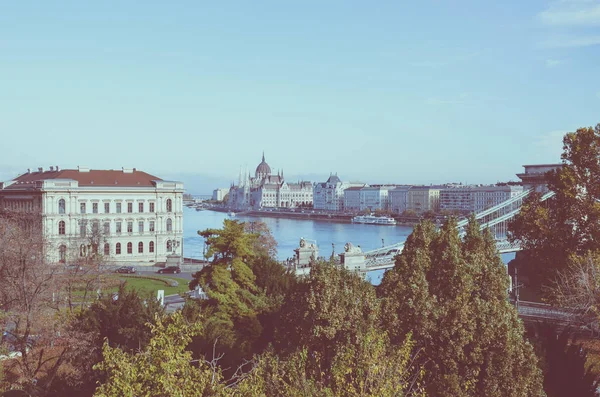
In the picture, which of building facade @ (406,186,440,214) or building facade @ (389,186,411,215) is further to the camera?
building facade @ (389,186,411,215)

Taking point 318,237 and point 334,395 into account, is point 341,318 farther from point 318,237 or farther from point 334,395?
point 318,237

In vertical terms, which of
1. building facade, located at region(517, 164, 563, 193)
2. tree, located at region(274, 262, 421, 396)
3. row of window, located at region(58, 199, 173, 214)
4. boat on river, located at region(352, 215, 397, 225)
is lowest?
boat on river, located at region(352, 215, 397, 225)

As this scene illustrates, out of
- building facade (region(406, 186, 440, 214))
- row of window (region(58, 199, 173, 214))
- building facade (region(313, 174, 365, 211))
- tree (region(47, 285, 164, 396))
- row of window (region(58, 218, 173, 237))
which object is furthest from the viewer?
building facade (region(313, 174, 365, 211))

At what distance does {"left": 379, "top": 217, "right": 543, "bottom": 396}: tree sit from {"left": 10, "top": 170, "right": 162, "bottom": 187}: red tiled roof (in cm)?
4117

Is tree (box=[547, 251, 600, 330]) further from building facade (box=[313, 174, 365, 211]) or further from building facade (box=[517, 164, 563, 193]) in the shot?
building facade (box=[313, 174, 365, 211])

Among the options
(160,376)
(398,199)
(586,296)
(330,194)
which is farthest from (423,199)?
(160,376)

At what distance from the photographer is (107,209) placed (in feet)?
160

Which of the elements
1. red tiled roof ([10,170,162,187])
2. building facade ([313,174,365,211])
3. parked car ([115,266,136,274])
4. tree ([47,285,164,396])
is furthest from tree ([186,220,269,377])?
building facade ([313,174,365,211])

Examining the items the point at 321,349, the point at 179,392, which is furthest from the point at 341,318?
the point at 179,392

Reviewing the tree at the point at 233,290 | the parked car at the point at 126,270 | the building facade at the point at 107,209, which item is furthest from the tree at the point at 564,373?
the building facade at the point at 107,209

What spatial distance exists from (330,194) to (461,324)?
170968 millimetres

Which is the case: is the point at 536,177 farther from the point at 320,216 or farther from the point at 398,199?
the point at 398,199

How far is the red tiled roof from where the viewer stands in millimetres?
48938

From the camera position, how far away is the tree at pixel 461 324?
31.5 ft
